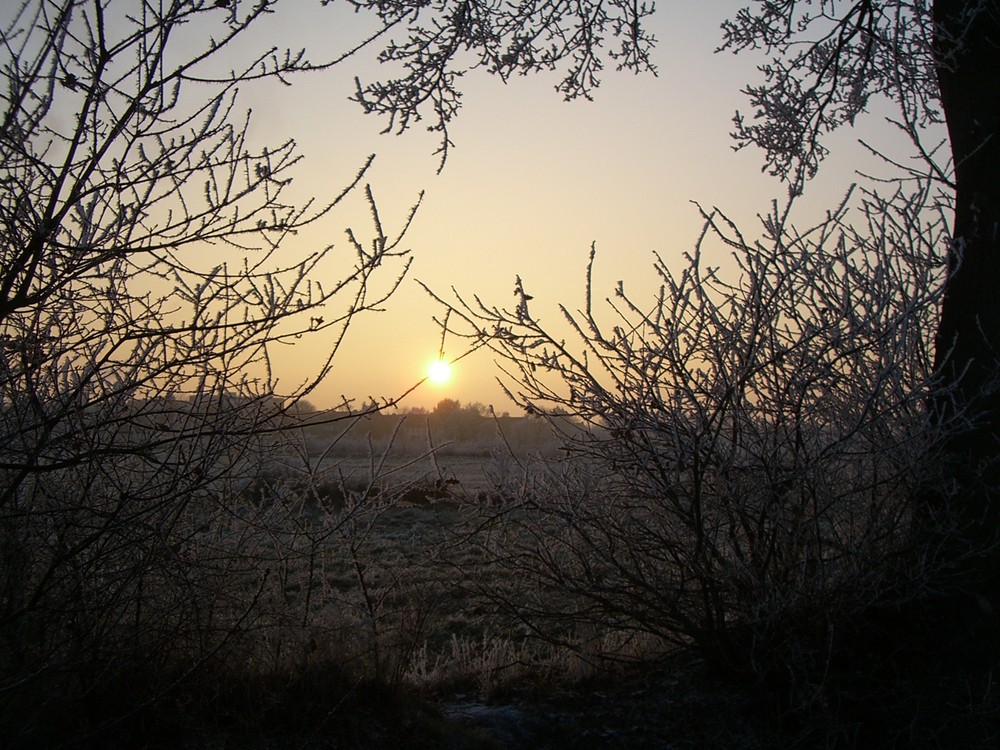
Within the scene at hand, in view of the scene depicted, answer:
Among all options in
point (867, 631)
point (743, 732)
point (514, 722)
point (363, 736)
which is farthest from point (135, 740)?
point (867, 631)

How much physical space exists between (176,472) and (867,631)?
10.8ft

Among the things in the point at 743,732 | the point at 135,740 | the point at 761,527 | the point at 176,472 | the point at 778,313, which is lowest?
the point at 743,732

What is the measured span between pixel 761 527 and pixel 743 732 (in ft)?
3.06

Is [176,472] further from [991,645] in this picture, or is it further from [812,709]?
[991,645]

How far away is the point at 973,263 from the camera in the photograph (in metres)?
4.23

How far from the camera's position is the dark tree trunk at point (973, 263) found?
3.96 meters

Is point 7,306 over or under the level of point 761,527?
over

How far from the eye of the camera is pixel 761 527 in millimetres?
3902

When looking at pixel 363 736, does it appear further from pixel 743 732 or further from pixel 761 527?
pixel 761 527

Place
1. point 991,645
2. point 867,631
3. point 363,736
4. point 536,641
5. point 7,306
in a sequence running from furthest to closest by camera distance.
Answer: point 536,641
point 867,631
point 991,645
point 363,736
point 7,306

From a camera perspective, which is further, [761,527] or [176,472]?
[761,527]

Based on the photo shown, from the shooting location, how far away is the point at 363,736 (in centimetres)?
342

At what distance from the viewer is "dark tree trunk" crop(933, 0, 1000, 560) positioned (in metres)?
3.96

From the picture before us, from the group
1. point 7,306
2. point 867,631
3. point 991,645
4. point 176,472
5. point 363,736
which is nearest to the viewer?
point 7,306
